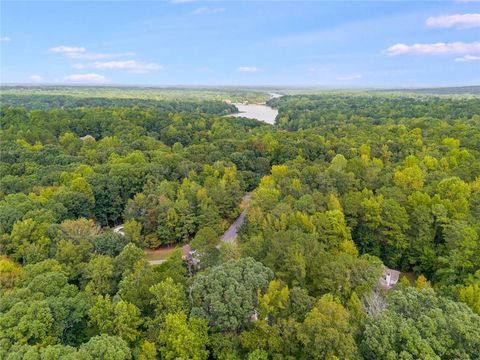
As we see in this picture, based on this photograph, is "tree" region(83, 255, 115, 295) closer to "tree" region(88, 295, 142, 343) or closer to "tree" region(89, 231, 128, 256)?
"tree" region(88, 295, 142, 343)

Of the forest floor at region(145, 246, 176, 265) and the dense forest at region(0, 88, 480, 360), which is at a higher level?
the dense forest at region(0, 88, 480, 360)

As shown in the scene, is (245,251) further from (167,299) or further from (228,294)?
(167,299)

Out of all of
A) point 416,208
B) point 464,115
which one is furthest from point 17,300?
point 464,115

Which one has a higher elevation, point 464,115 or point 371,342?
point 464,115

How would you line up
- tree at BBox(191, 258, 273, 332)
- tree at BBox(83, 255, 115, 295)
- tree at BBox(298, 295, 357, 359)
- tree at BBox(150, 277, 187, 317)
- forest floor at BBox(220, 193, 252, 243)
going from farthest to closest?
forest floor at BBox(220, 193, 252, 243), tree at BBox(83, 255, 115, 295), tree at BBox(150, 277, 187, 317), tree at BBox(191, 258, 273, 332), tree at BBox(298, 295, 357, 359)

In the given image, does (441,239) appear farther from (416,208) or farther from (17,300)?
(17,300)

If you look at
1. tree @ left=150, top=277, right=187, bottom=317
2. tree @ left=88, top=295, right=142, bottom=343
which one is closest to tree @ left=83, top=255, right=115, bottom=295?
tree @ left=88, top=295, right=142, bottom=343

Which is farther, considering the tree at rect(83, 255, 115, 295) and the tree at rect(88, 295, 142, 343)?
the tree at rect(83, 255, 115, 295)

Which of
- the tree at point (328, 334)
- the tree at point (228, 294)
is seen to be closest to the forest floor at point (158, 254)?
the tree at point (228, 294)
